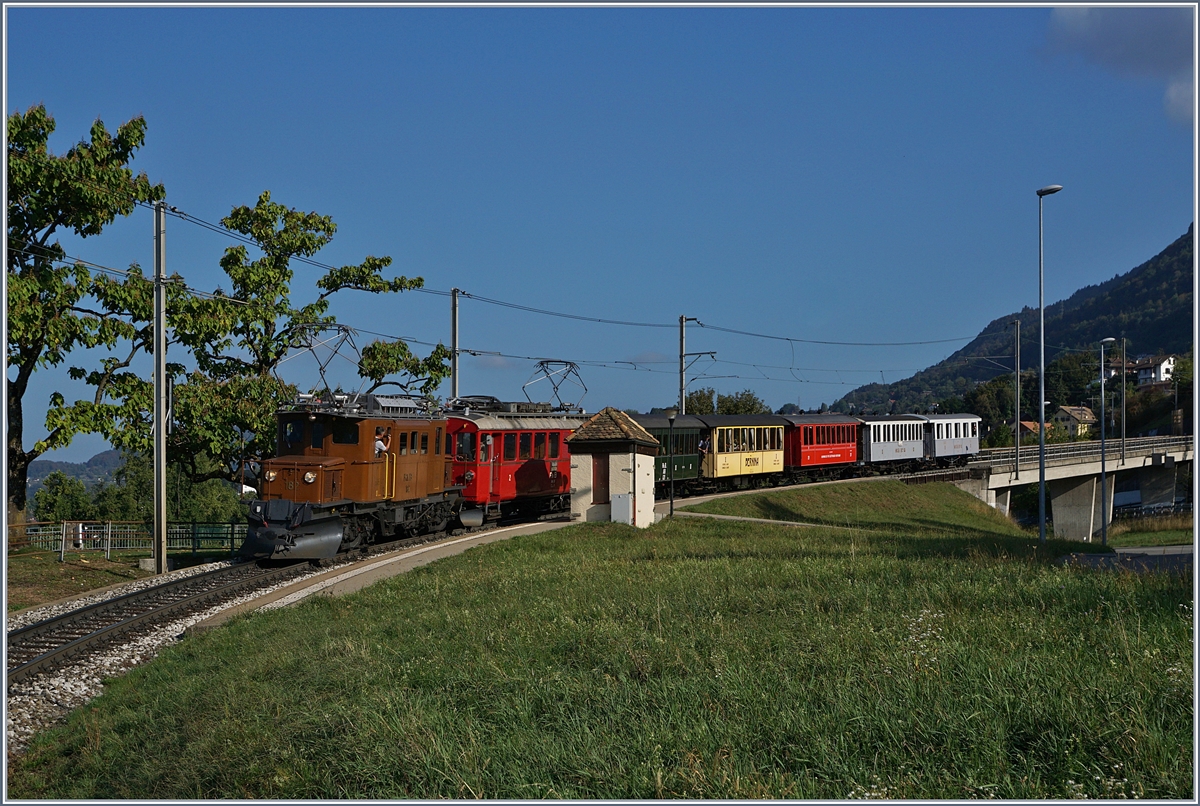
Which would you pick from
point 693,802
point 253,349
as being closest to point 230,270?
point 253,349

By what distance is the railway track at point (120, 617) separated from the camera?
517 inches

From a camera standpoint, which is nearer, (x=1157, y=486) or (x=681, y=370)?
(x=681, y=370)

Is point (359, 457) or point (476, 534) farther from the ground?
point (359, 457)

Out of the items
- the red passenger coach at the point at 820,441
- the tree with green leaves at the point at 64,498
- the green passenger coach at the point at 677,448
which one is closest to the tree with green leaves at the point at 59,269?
the green passenger coach at the point at 677,448

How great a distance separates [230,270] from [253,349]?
7.36 ft

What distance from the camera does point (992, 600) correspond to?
33.5 feet

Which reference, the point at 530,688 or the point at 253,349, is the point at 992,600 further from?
the point at 253,349

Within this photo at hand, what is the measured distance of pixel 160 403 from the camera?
2123 centimetres

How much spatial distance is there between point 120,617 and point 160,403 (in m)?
6.91

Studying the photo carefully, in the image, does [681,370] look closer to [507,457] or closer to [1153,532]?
[507,457]

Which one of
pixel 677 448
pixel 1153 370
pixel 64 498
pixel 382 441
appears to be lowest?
pixel 64 498

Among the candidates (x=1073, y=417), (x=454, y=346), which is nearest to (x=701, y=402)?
(x=454, y=346)

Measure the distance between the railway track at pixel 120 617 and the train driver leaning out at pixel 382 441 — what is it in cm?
320

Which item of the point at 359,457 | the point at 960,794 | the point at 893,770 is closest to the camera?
the point at 960,794
